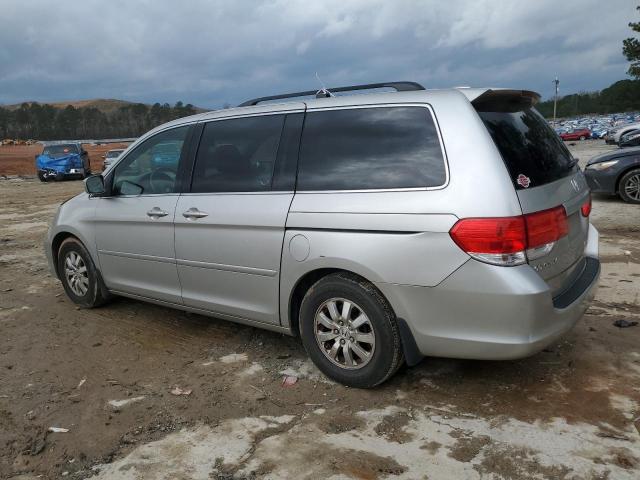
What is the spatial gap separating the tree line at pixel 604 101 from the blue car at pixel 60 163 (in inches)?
2596

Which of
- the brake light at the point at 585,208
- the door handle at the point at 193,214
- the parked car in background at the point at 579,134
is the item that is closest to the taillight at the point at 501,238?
the brake light at the point at 585,208

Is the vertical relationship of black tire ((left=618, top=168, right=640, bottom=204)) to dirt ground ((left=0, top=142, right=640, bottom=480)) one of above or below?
above

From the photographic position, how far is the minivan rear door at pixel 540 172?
316 centimetres

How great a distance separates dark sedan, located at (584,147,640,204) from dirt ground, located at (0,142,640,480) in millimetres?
6537

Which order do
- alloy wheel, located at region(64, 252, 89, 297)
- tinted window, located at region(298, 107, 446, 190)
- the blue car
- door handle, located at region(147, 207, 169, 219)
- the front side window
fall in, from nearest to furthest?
tinted window, located at region(298, 107, 446, 190), door handle, located at region(147, 207, 169, 219), the front side window, alloy wheel, located at region(64, 252, 89, 297), the blue car

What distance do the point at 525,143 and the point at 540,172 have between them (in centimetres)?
21

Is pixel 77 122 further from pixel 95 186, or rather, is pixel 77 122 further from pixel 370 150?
pixel 370 150

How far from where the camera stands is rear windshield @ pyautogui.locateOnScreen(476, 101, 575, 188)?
323 centimetres

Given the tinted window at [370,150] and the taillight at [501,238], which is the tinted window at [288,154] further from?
the taillight at [501,238]

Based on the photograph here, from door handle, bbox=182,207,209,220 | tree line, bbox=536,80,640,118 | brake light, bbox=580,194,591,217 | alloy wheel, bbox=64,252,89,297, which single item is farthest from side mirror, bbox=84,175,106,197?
tree line, bbox=536,80,640,118

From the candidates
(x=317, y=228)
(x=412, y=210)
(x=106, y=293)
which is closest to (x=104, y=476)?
(x=317, y=228)

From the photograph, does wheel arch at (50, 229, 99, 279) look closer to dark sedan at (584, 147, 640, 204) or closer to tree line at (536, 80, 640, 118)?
dark sedan at (584, 147, 640, 204)

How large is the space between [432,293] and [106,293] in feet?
11.5

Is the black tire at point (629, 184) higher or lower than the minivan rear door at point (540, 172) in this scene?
lower
